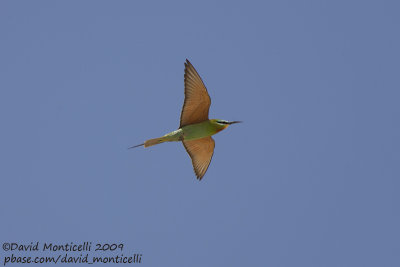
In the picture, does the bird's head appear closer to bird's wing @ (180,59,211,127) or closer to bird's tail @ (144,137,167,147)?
bird's wing @ (180,59,211,127)

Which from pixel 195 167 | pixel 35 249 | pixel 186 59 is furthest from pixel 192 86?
pixel 35 249

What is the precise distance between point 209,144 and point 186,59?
39.7 inches

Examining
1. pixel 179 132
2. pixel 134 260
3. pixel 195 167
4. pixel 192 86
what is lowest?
pixel 134 260

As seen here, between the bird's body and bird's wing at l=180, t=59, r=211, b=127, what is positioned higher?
bird's wing at l=180, t=59, r=211, b=127

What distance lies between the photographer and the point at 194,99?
523 cm

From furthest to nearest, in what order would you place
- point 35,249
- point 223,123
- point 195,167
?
point 195,167
point 223,123
point 35,249

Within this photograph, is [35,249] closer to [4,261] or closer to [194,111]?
[4,261]

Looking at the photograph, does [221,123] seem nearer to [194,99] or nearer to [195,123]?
[195,123]

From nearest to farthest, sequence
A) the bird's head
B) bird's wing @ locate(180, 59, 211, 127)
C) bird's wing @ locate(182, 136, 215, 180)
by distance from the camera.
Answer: bird's wing @ locate(180, 59, 211, 127), the bird's head, bird's wing @ locate(182, 136, 215, 180)

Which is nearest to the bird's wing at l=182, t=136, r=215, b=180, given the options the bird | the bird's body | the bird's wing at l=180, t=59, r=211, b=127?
the bird

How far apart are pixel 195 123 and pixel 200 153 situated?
499 millimetres

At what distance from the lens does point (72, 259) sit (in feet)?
17.1

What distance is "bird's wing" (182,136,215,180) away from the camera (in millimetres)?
5734

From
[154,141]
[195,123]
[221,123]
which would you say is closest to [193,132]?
[195,123]
